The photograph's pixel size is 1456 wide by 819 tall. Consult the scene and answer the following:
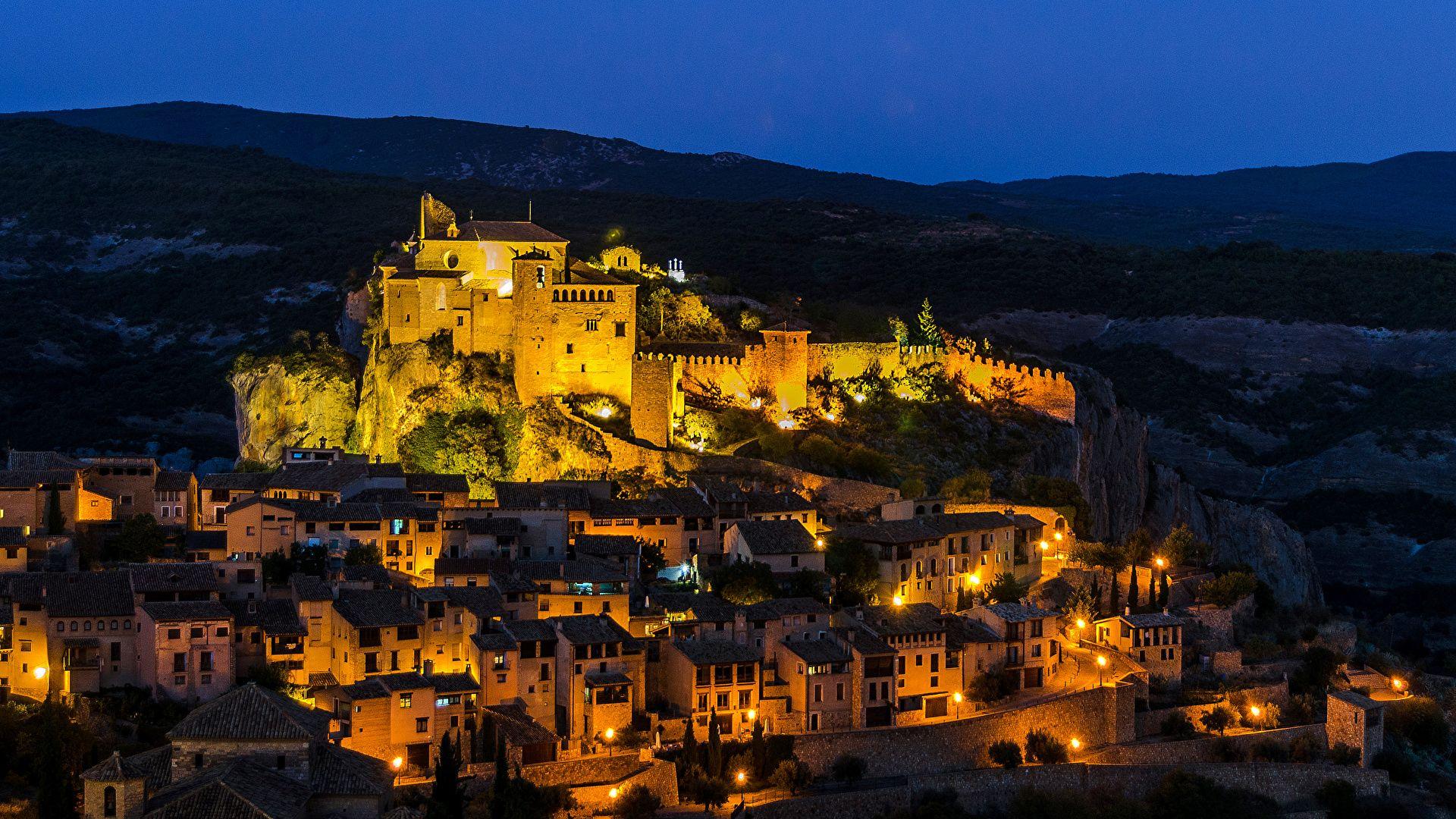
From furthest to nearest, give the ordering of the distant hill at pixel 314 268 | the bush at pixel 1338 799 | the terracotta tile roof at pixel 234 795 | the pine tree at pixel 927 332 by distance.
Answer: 1. the distant hill at pixel 314 268
2. the pine tree at pixel 927 332
3. the bush at pixel 1338 799
4. the terracotta tile roof at pixel 234 795

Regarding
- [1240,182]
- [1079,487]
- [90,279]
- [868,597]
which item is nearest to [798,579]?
[868,597]

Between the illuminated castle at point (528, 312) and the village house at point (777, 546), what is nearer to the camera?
the village house at point (777, 546)

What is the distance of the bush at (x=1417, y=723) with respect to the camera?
42.2 m

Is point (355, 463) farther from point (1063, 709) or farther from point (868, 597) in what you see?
point (1063, 709)

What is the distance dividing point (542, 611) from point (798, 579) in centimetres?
653

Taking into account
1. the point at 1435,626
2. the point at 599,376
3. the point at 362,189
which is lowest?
the point at 1435,626

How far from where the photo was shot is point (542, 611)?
1496 inches

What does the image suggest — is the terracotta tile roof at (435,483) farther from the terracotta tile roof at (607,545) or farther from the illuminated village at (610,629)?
the terracotta tile roof at (607,545)

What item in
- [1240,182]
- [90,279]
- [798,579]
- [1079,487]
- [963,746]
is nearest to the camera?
[963,746]

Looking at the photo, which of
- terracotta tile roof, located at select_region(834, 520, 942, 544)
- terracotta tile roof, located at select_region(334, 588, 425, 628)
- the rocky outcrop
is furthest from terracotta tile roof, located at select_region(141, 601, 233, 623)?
the rocky outcrop

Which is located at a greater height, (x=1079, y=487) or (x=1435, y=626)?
(x=1079, y=487)

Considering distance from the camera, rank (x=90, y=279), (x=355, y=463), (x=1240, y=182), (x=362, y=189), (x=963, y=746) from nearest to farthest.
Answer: (x=963, y=746) → (x=355, y=463) → (x=90, y=279) → (x=362, y=189) → (x=1240, y=182)

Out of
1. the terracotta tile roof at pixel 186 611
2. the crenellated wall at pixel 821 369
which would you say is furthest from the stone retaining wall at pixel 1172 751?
the crenellated wall at pixel 821 369

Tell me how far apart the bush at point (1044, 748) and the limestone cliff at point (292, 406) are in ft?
77.8
